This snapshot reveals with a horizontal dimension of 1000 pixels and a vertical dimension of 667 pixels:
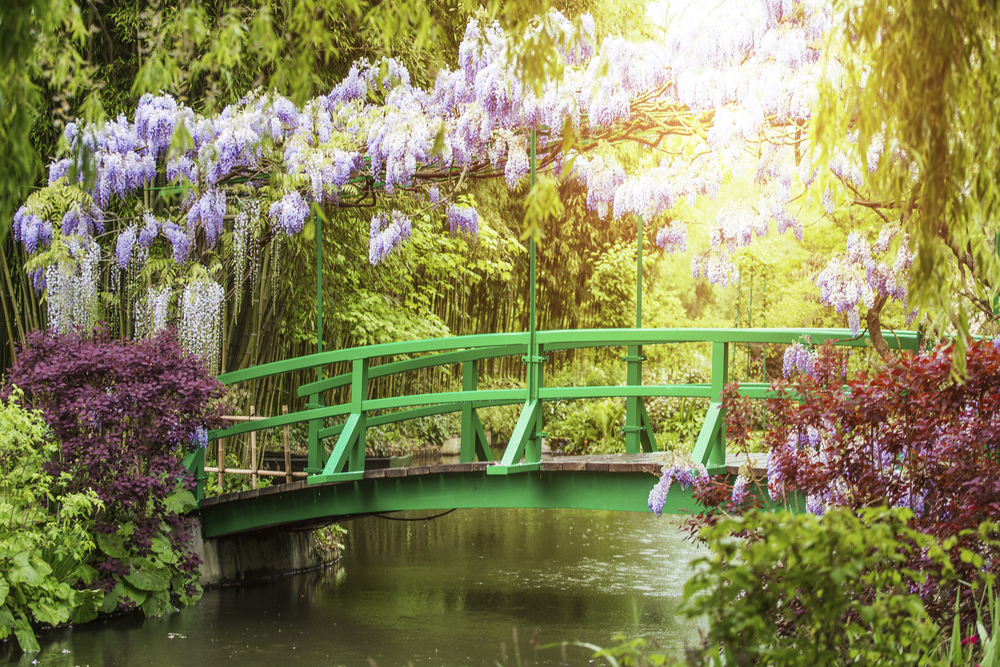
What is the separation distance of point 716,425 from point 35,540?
11.2 feet

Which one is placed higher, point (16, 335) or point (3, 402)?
point (16, 335)

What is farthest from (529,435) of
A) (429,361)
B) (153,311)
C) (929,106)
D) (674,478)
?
(929,106)

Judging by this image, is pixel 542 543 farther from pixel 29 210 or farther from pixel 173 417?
pixel 29 210

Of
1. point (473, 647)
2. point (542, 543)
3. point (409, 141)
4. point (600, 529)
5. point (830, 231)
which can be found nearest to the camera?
point (473, 647)

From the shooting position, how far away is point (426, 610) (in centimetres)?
679

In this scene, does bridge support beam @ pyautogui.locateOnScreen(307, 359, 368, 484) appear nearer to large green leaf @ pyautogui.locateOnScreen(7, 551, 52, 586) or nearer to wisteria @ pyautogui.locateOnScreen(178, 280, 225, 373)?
wisteria @ pyautogui.locateOnScreen(178, 280, 225, 373)

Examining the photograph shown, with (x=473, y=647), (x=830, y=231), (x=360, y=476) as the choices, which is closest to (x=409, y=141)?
(x=360, y=476)

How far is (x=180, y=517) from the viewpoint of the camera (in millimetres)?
7020

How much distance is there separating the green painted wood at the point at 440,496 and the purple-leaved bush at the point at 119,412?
620 millimetres

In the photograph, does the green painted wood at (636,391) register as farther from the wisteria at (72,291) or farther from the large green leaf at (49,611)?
the wisteria at (72,291)

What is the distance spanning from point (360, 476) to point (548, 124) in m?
2.25

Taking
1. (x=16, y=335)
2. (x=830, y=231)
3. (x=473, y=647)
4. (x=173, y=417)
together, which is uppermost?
(x=830, y=231)

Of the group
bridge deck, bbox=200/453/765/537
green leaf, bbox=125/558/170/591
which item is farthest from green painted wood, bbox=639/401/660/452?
green leaf, bbox=125/558/170/591

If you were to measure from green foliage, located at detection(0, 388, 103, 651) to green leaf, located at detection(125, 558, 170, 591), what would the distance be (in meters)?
0.24
